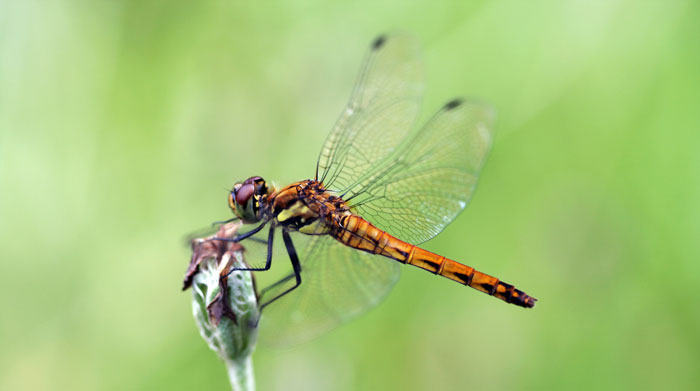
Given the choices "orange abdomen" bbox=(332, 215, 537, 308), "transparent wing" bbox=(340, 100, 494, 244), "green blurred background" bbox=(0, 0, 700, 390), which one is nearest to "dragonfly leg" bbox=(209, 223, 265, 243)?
"orange abdomen" bbox=(332, 215, 537, 308)

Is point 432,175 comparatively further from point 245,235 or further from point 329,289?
point 245,235

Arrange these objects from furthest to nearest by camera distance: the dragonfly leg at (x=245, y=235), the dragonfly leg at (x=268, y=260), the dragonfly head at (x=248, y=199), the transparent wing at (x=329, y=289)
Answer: the transparent wing at (x=329, y=289)
the dragonfly head at (x=248, y=199)
the dragonfly leg at (x=245, y=235)
the dragonfly leg at (x=268, y=260)

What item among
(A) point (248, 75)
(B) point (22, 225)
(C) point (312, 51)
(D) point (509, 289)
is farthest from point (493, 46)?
(B) point (22, 225)

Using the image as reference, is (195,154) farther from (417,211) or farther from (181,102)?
(417,211)

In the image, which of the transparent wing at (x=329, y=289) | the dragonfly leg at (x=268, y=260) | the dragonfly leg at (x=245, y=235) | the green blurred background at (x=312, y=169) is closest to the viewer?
the dragonfly leg at (x=268, y=260)

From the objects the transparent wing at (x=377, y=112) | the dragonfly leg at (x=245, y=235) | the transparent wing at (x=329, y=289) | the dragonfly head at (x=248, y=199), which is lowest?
the transparent wing at (x=329, y=289)

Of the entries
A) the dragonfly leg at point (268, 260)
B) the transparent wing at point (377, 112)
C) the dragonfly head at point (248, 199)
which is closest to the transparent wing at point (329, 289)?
the dragonfly leg at point (268, 260)

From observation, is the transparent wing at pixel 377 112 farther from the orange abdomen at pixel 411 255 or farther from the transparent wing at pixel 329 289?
the transparent wing at pixel 329 289

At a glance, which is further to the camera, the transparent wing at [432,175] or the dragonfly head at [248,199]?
the transparent wing at [432,175]

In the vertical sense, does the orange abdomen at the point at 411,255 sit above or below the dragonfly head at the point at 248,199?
Answer: below
